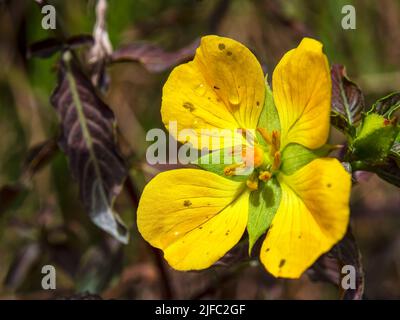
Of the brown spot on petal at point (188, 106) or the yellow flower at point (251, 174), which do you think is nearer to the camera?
the yellow flower at point (251, 174)

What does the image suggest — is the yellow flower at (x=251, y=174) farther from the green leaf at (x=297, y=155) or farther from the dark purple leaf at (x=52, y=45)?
the dark purple leaf at (x=52, y=45)

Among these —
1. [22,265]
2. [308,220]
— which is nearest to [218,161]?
[308,220]

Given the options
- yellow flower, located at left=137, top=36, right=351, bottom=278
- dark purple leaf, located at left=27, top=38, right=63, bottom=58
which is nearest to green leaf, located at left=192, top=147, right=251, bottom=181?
yellow flower, located at left=137, top=36, right=351, bottom=278

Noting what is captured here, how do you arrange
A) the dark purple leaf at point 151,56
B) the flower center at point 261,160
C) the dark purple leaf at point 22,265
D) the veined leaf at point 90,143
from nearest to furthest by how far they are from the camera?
1. the flower center at point 261,160
2. the veined leaf at point 90,143
3. the dark purple leaf at point 151,56
4. the dark purple leaf at point 22,265

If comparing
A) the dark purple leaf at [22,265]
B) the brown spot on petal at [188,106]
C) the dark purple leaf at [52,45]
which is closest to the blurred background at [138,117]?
the dark purple leaf at [22,265]

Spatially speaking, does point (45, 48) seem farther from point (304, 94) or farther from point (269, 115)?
point (304, 94)

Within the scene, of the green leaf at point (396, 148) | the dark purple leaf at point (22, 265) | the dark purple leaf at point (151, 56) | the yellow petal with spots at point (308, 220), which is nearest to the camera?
the yellow petal with spots at point (308, 220)
